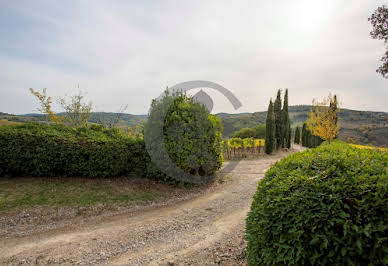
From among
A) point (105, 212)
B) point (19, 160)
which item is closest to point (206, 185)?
point (105, 212)

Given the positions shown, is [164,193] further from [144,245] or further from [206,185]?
[144,245]

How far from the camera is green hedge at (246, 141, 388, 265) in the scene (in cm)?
173

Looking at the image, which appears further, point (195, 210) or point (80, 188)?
point (80, 188)

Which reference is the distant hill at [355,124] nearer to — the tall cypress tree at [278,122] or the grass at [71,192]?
the tall cypress tree at [278,122]

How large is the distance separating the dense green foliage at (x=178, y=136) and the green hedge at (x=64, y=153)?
66 centimetres

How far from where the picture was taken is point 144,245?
389cm

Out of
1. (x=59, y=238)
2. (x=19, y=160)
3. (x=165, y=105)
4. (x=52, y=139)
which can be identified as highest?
(x=165, y=105)

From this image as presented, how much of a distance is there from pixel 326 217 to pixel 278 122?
21.1m

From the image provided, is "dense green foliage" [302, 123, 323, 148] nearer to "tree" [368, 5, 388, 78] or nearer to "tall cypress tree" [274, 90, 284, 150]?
"tall cypress tree" [274, 90, 284, 150]

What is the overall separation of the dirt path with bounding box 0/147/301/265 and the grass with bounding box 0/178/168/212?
928mm

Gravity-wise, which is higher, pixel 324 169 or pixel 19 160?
pixel 324 169

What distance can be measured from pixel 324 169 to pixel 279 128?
797 inches

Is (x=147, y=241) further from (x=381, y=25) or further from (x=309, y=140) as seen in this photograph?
(x=309, y=140)

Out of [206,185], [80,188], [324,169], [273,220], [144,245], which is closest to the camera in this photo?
[273,220]
